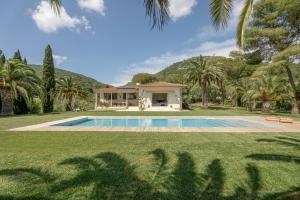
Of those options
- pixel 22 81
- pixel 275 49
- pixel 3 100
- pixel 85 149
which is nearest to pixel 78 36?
pixel 22 81

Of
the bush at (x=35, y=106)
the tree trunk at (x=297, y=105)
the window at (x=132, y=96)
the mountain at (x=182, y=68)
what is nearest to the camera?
the tree trunk at (x=297, y=105)

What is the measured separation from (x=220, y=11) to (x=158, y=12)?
137 centimetres

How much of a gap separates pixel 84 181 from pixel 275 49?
25800mm

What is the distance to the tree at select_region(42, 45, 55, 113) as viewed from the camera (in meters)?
27.9

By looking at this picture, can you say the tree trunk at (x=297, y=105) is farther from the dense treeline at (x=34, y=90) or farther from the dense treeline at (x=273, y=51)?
the dense treeline at (x=34, y=90)

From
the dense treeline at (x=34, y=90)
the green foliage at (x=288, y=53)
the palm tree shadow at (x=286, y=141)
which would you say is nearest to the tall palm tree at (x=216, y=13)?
the palm tree shadow at (x=286, y=141)

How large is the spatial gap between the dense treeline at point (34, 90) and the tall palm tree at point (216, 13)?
19.3m

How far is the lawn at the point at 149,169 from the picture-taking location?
425cm

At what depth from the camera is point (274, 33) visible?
2220 centimetres

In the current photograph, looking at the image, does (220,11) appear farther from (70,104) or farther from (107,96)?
(107,96)

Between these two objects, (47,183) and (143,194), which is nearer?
(143,194)

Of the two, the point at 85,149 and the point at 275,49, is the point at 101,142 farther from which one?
the point at 275,49

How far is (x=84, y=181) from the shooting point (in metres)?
4.75

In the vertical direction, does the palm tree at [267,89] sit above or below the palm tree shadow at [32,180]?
above
